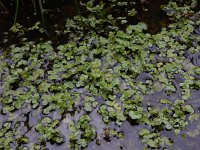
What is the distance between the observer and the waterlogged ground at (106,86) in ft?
11.2

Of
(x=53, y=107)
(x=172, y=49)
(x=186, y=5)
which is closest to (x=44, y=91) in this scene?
(x=53, y=107)

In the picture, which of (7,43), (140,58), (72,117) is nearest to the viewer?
(72,117)

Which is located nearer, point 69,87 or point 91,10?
point 69,87

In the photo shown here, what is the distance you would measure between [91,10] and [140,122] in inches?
87.4

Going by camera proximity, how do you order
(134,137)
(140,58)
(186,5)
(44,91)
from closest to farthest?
(134,137), (44,91), (140,58), (186,5)

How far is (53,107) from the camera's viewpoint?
372 centimetres

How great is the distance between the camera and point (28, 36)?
481 centimetres

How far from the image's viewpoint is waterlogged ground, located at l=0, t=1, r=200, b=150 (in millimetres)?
3410

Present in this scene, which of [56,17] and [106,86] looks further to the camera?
[56,17]

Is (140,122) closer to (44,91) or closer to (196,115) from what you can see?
(196,115)

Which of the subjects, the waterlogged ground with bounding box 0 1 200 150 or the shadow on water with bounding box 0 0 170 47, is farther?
the shadow on water with bounding box 0 0 170 47

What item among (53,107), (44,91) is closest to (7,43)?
(44,91)

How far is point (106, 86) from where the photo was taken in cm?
386

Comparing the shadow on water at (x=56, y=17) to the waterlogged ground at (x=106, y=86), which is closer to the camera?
the waterlogged ground at (x=106, y=86)
